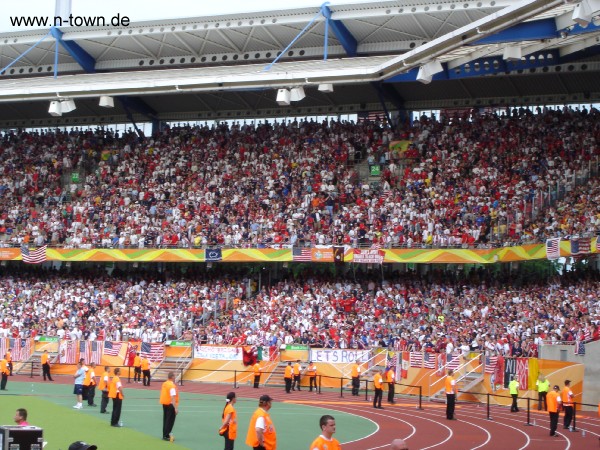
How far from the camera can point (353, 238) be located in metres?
40.4

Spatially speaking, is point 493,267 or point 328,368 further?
point 493,267

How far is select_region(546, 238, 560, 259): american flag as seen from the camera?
3344 centimetres

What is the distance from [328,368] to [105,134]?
961 inches

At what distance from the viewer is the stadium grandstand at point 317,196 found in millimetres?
33906

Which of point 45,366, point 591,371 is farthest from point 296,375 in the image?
point 591,371

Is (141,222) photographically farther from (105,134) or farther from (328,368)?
(328,368)

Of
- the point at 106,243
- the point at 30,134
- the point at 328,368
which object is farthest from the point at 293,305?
the point at 30,134

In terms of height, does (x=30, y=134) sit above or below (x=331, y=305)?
above

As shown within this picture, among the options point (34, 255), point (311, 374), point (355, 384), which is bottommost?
point (355, 384)

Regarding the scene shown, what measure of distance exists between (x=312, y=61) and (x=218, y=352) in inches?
558

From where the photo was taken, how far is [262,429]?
1305cm

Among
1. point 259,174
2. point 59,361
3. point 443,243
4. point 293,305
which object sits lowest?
point 59,361

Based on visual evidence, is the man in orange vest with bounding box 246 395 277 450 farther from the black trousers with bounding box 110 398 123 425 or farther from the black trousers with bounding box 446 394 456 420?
the black trousers with bounding box 446 394 456 420

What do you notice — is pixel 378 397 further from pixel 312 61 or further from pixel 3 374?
pixel 312 61
